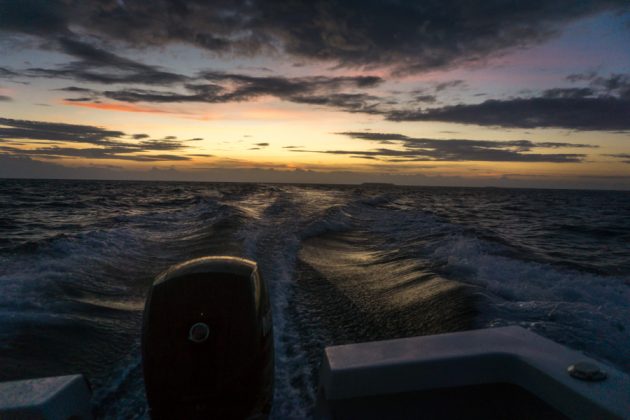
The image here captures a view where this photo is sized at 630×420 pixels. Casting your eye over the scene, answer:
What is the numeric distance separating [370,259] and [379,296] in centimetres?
321

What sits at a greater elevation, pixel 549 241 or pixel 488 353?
pixel 488 353

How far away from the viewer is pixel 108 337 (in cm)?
464

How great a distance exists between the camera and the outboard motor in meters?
2.41

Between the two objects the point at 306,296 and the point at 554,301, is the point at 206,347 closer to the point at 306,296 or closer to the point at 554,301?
the point at 306,296

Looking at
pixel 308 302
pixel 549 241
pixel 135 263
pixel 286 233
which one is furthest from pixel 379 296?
pixel 549 241

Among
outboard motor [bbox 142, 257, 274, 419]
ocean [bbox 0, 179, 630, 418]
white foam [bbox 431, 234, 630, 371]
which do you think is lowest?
ocean [bbox 0, 179, 630, 418]

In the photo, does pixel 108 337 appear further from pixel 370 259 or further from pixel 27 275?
pixel 370 259

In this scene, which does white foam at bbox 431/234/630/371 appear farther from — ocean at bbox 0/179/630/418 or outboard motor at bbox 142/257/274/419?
outboard motor at bbox 142/257/274/419

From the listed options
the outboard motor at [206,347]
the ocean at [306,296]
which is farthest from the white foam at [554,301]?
the outboard motor at [206,347]

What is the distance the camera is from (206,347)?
247cm

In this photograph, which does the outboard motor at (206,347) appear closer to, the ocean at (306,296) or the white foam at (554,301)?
the ocean at (306,296)

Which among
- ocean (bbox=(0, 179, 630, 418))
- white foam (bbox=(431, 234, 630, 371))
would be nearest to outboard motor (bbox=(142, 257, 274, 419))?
ocean (bbox=(0, 179, 630, 418))

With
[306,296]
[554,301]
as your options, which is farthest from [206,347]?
[554,301]

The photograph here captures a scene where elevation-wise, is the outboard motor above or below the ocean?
above
